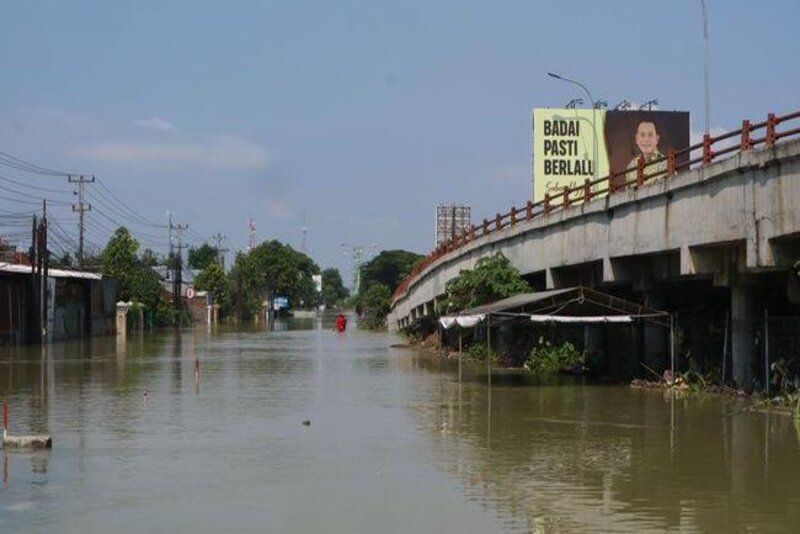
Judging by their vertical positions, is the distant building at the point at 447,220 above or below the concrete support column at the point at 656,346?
above

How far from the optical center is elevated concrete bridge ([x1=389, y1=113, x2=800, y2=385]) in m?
20.3

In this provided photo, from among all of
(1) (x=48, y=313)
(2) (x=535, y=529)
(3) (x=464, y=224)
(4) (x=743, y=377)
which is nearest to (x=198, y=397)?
(4) (x=743, y=377)

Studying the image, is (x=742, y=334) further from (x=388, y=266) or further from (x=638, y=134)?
(x=388, y=266)

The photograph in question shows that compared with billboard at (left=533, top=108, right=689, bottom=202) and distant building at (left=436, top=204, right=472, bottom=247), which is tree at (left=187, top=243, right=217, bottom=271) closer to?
distant building at (left=436, top=204, right=472, bottom=247)

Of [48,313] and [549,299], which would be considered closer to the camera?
[549,299]

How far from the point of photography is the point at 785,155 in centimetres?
1975

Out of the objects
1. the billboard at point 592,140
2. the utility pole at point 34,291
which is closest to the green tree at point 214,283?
the utility pole at point 34,291

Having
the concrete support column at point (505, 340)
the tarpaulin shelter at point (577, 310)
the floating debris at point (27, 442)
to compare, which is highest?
the tarpaulin shelter at point (577, 310)

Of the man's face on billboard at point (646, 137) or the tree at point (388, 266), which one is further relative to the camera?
the tree at point (388, 266)

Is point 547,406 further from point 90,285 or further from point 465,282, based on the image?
point 90,285

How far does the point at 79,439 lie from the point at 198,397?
7.24m

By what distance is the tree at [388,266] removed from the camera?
154 m

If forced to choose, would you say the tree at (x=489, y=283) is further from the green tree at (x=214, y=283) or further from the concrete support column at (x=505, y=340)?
the green tree at (x=214, y=283)

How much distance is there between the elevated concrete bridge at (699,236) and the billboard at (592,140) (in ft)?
64.8
